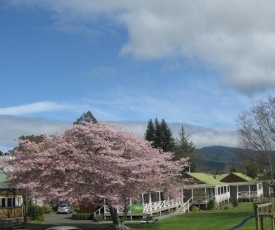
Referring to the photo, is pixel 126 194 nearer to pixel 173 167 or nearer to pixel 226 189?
pixel 173 167

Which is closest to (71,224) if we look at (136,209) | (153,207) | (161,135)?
(136,209)

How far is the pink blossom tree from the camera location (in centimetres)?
2711

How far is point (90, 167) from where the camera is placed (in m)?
27.0

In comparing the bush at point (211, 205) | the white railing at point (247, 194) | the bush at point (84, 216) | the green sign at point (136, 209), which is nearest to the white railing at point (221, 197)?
the white railing at point (247, 194)

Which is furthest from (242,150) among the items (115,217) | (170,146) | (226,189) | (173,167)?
(170,146)

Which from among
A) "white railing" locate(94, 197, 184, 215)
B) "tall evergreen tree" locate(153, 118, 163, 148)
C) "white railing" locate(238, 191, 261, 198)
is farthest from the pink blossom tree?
"tall evergreen tree" locate(153, 118, 163, 148)

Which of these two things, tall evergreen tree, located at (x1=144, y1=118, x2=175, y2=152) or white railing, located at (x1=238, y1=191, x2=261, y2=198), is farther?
tall evergreen tree, located at (x1=144, y1=118, x2=175, y2=152)

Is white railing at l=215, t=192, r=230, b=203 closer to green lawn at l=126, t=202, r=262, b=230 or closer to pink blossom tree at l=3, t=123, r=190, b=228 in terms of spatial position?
green lawn at l=126, t=202, r=262, b=230

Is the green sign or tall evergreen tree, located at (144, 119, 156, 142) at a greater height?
tall evergreen tree, located at (144, 119, 156, 142)

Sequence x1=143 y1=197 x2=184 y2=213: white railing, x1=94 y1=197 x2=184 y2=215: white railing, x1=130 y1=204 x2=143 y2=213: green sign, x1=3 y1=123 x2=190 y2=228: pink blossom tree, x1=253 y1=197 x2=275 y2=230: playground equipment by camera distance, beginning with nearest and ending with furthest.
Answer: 1. x1=253 y1=197 x2=275 y2=230: playground equipment
2. x1=3 y1=123 x2=190 y2=228: pink blossom tree
3. x1=130 y1=204 x2=143 y2=213: green sign
4. x1=94 y1=197 x2=184 y2=215: white railing
5. x1=143 y1=197 x2=184 y2=213: white railing

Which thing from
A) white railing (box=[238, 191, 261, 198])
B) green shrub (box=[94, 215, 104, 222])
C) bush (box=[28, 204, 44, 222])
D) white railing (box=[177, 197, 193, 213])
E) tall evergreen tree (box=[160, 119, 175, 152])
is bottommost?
white railing (box=[238, 191, 261, 198])

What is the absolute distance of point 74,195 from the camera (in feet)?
88.8

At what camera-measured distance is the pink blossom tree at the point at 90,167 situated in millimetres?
27109

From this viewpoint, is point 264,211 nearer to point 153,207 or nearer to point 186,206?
point 153,207
